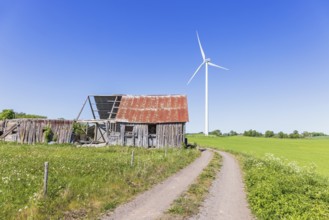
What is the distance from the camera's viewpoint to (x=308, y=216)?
33.2ft

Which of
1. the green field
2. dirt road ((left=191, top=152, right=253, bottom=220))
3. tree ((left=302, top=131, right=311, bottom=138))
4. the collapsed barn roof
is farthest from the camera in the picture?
tree ((left=302, top=131, right=311, bottom=138))

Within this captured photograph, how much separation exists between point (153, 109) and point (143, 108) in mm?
1620

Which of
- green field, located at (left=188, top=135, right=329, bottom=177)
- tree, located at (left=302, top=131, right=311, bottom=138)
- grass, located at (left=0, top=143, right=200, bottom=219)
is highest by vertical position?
tree, located at (left=302, top=131, right=311, bottom=138)

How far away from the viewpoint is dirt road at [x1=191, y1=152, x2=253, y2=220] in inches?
415

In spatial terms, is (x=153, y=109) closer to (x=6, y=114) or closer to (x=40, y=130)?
(x=40, y=130)

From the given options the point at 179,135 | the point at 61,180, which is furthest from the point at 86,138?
the point at 61,180

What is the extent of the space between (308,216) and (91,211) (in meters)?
7.95

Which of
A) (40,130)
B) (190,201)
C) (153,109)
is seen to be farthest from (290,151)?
(190,201)

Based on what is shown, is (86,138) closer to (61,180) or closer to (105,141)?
(105,141)

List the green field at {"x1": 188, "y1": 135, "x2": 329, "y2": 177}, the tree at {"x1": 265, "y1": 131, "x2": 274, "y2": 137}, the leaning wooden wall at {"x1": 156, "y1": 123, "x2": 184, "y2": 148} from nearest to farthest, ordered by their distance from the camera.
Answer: the green field at {"x1": 188, "y1": 135, "x2": 329, "y2": 177}
the leaning wooden wall at {"x1": 156, "y1": 123, "x2": 184, "y2": 148}
the tree at {"x1": 265, "y1": 131, "x2": 274, "y2": 137}

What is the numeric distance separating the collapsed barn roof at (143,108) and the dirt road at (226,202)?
2227cm

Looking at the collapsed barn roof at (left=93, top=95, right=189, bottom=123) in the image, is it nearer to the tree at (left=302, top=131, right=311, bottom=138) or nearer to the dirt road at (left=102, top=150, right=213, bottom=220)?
the dirt road at (left=102, top=150, right=213, bottom=220)

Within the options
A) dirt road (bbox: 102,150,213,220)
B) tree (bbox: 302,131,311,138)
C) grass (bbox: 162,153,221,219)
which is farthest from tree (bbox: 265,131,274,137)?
dirt road (bbox: 102,150,213,220)

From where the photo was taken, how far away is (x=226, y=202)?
12477mm
